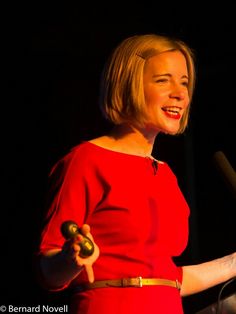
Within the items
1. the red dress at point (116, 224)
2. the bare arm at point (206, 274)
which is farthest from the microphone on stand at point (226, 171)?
the bare arm at point (206, 274)

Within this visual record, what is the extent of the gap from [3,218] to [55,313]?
1.32 ft

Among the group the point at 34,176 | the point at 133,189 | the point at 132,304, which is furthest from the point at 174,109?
the point at 34,176

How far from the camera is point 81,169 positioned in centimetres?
129

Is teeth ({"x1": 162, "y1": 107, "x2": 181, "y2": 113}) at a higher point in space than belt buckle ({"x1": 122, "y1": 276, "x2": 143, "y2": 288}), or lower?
higher

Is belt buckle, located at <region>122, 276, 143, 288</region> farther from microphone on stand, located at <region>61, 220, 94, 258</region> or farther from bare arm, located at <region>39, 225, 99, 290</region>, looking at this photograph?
microphone on stand, located at <region>61, 220, 94, 258</region>

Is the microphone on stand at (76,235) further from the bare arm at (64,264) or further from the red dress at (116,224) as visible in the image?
the red dress at (116,224)

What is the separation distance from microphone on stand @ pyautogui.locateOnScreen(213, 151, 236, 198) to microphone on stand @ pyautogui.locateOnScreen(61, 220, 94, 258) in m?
0.31

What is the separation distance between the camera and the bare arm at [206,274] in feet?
4.92

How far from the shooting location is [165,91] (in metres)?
1.43

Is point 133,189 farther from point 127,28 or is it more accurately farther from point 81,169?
point 127,28

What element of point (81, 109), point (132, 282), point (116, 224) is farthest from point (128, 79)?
point (81, 109)

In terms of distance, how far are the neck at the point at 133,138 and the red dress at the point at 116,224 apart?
0.18 ft

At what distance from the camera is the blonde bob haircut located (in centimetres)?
142

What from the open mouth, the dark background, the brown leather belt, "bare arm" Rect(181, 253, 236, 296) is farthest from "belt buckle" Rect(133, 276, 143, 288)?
the dark background
